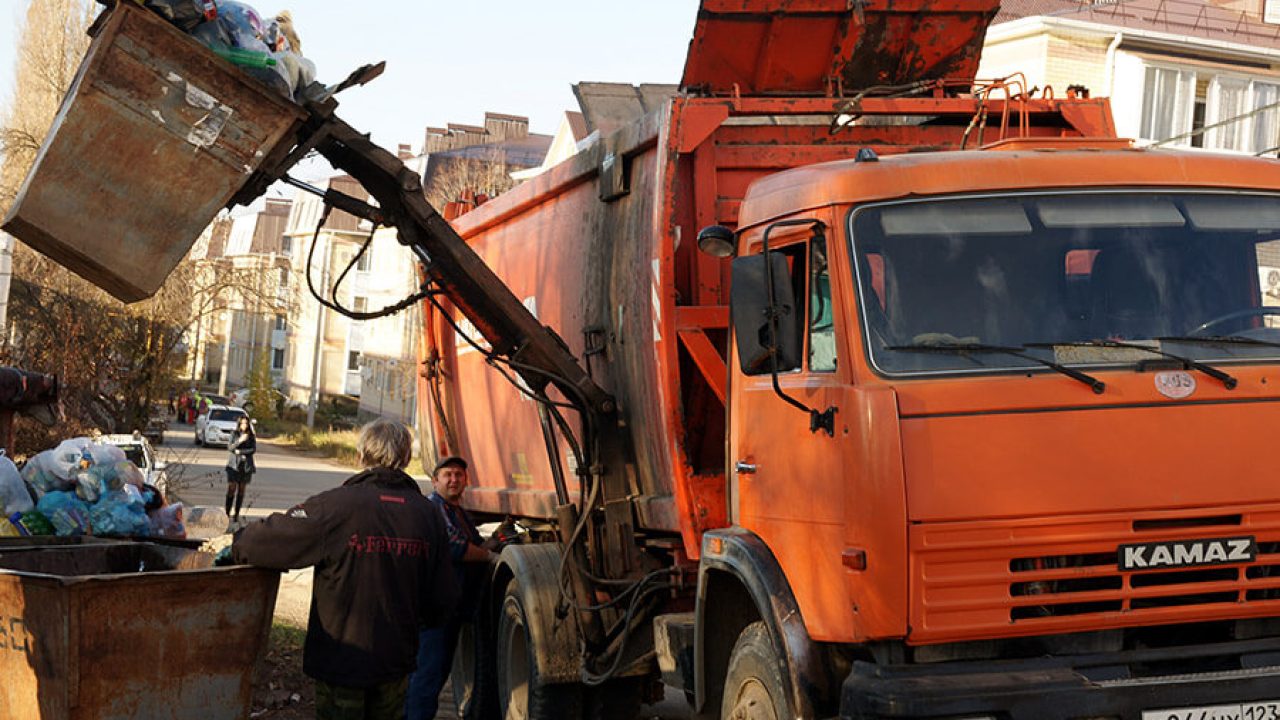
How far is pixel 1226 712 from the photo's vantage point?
3.95 metres

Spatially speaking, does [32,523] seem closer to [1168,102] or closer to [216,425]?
[1168,102]

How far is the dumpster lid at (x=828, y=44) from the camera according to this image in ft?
21.3

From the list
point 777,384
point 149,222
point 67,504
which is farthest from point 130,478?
point 777,384

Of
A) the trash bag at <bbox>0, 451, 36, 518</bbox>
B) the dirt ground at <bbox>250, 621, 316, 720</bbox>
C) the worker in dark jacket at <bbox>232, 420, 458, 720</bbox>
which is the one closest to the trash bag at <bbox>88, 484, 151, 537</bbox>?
the trash bag at <bbox>0, 451, 36, 518</bbox>

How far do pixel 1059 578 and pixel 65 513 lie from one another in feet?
17.6

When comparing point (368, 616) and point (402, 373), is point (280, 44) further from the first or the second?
point (402, 373)

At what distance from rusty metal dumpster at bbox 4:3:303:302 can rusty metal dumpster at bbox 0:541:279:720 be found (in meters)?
1.19

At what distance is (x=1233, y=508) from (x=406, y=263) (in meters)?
56.9

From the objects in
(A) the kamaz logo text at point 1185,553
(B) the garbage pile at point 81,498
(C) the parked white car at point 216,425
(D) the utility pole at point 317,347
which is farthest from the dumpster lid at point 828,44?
(C) the parked white car at point 216,425

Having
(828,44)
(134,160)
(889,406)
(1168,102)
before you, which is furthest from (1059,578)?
(1168,102)

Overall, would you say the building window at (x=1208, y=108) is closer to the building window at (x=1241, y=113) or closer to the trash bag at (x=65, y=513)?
the building window at (x=1241, y=113)

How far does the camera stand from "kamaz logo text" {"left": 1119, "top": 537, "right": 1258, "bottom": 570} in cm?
404

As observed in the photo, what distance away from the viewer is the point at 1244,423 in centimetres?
414

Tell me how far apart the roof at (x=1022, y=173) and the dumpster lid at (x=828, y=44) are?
1976mm
